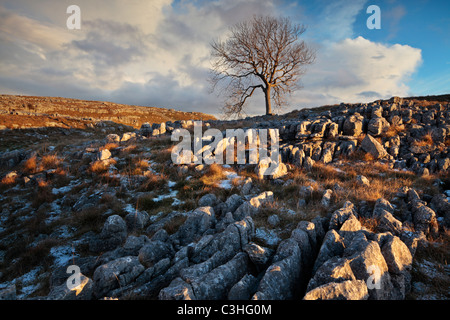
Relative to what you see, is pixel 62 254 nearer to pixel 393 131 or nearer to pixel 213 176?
pixel 213 176

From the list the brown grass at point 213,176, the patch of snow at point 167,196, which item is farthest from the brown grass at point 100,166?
the brown grass at point 213,176

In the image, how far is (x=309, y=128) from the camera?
14.8m

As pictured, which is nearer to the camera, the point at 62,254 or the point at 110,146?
the point at 62,254

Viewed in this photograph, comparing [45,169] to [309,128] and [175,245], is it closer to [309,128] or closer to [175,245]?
[175,245]

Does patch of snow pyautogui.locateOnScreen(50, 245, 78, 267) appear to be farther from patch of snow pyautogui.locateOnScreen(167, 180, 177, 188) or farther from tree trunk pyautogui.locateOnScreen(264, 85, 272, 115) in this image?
tree trunk pyautogui.locateOnScreen(264, 85, 272, 115)

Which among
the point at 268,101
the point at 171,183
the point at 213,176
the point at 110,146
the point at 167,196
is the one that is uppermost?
the point at 268,101

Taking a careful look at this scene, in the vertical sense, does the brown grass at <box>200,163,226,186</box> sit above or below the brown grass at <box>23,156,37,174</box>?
below

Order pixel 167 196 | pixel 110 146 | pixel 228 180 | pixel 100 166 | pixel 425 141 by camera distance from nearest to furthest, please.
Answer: pixel 167 196 < pixel 228 180 < pixel 100 166 < pixel 425 141 < pixel 110 146

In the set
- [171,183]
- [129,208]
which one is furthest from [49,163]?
[171,183]

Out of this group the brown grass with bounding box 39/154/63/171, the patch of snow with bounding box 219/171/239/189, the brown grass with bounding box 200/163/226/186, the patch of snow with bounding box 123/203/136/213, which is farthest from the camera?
the brown grass with bounding box 39/154/63/171

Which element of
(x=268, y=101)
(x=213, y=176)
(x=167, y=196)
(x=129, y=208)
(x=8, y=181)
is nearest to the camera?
(x=129, y=208)

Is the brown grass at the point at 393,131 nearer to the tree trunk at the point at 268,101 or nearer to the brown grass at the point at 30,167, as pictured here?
the tree trunk at the point at 268,101

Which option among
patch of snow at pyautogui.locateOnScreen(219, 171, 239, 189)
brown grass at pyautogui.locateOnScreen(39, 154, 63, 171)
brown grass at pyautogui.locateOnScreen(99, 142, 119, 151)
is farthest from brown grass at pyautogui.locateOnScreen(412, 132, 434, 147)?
brown grass at pyautogui.locateOnScreen(39, 154, 63, 171)
